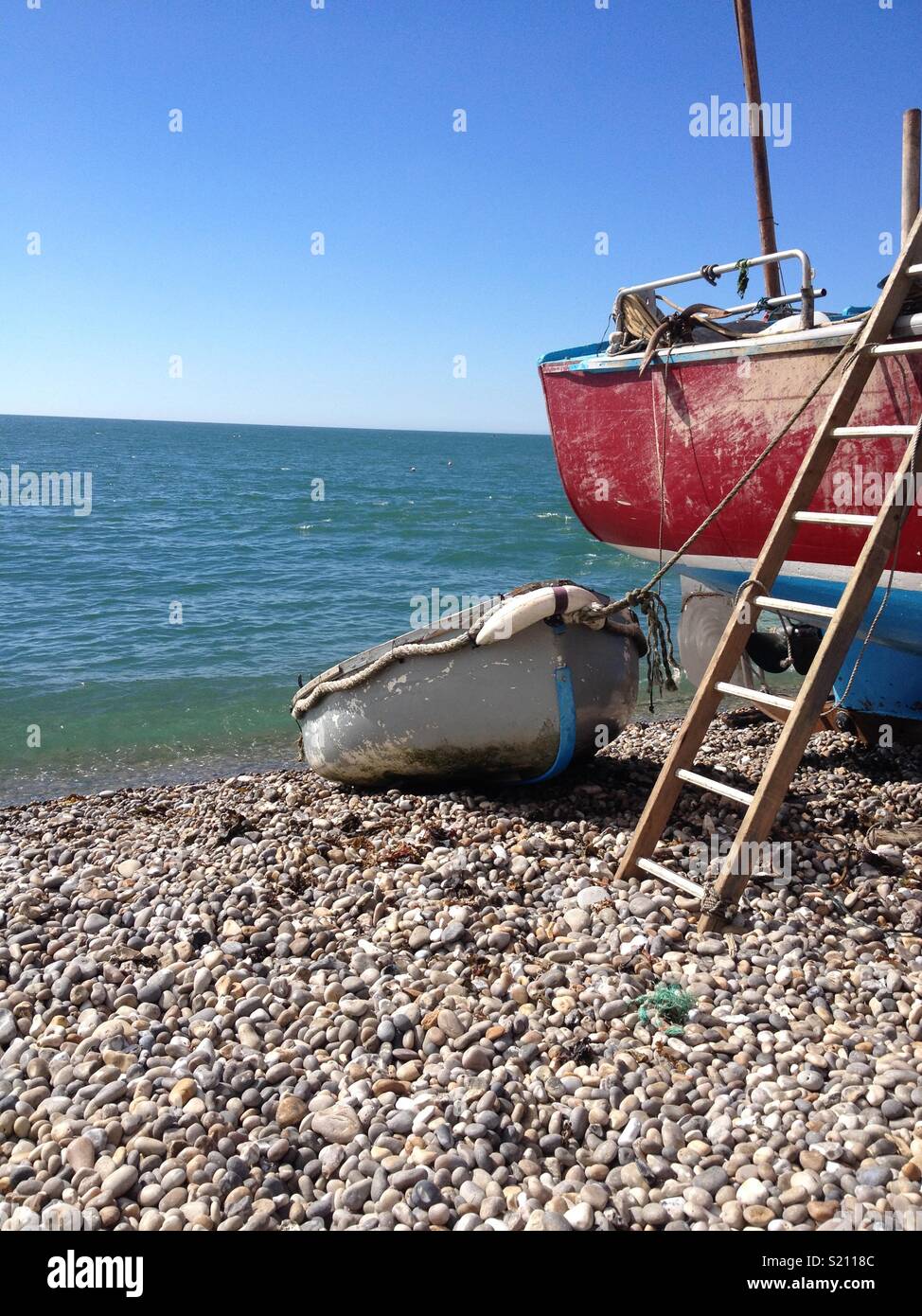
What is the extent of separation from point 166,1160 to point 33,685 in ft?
39.6

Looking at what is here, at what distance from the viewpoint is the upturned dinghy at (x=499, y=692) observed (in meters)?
6.88

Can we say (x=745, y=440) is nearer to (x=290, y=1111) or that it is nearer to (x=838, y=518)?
(x=838, y=518)

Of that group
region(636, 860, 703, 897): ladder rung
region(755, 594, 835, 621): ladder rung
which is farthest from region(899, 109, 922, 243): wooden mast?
region(636, 860, 703, 897): ladder rung

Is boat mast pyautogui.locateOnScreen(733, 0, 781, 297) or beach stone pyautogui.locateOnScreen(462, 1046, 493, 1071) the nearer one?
beach stone pyautogui.locateOnScreen(462, 1046, 493, 1071)

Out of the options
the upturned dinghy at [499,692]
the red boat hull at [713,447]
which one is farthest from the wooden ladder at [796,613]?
the upturned dinghy at [499,692]

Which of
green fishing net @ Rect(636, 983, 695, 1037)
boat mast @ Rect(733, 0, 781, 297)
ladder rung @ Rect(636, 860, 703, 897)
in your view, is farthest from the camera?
boat mast @ Rect(733, 0, 781, 297)

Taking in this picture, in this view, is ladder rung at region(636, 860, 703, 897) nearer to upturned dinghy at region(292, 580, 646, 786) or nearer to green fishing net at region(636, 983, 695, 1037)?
green fishing net at region(636, 983, 695, 1037)

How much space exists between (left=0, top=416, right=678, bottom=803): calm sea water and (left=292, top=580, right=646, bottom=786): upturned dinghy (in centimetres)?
422

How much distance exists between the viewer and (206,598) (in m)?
21.8

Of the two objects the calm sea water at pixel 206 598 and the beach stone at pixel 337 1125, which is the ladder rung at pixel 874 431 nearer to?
the beach stone at pixel 337 1125

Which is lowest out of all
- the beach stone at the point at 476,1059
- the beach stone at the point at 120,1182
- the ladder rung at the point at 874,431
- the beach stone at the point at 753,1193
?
the beach stone at the point at 120,1182

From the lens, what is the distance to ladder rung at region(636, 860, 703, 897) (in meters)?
5.28

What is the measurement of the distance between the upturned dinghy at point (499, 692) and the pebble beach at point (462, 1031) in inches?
19.7
